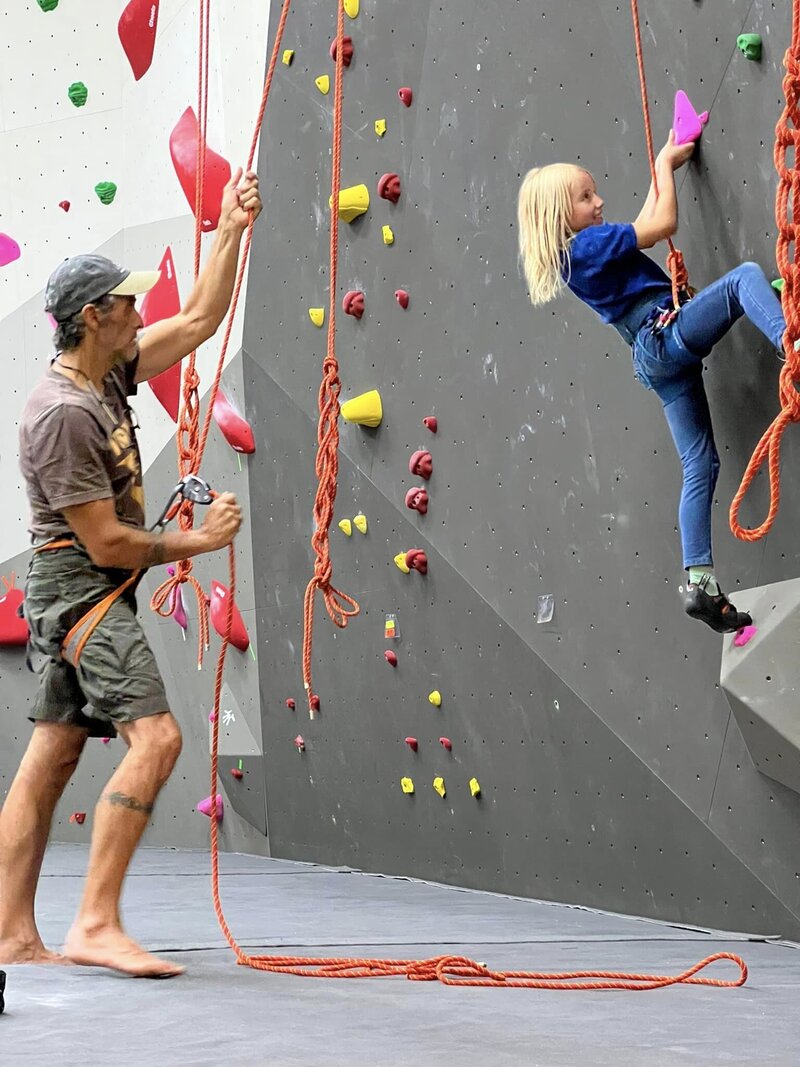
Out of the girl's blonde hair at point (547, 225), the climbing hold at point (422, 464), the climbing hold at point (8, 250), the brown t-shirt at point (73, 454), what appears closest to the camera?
the brown t-shirt at point (73, 454)

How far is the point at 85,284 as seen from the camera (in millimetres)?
2580

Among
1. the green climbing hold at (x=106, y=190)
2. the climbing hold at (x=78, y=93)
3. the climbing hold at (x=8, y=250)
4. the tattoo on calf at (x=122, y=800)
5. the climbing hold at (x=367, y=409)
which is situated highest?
the climbing hold at (x=78, y=93)

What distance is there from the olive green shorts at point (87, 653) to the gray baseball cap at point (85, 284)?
423mm

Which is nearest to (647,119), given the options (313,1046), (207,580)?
(313,1046)

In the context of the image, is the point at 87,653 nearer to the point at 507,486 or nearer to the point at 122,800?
the point at 122,800

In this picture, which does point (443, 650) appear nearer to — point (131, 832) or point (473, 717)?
point (473, 717)

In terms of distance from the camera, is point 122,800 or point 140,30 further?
point 140,30

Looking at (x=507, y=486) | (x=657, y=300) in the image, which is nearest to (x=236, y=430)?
(x=507, y=486)

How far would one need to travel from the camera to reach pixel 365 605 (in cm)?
426

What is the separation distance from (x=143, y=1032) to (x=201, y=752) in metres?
3.21

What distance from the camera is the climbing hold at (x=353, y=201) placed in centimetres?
405

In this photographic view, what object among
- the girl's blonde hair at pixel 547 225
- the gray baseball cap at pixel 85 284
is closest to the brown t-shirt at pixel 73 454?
the gray baseball cap at pixel 85 284

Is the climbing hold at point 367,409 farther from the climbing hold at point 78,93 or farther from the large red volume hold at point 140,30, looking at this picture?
the climbing hold at point 78,93

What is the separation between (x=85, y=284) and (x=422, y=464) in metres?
1.46
